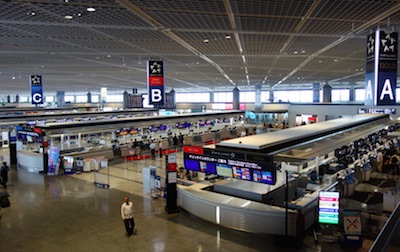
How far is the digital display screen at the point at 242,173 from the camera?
27.7 ft

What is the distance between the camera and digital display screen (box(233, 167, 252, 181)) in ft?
27.7

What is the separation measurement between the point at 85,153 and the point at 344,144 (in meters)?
15.2

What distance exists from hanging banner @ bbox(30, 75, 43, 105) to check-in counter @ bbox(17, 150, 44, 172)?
4.24 metres

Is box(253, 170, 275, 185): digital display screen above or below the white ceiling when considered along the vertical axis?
below

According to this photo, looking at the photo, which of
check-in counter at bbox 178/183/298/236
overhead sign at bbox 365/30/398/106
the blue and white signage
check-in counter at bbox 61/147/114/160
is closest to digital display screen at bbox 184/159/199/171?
check-in counter at bbox 178/183/298/236

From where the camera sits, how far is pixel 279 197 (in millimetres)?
11164

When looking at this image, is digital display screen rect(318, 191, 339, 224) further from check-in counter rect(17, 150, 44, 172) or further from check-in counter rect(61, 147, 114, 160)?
check-in counter rect(61, 147, 114, 160)

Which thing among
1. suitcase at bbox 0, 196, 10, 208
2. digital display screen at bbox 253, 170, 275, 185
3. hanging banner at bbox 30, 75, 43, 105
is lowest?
suitcase at bbox 0, 196, 10, 208

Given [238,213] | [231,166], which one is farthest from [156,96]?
[238,213]

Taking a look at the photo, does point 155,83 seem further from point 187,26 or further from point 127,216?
point 127,216

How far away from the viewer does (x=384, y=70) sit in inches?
336

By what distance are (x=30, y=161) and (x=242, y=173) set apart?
14.2 m

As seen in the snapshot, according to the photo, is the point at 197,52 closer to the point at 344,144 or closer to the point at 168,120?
the point at 344,144

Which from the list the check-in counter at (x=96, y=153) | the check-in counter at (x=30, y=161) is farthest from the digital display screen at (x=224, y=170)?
the check-in counter at (x=96, y=153)
